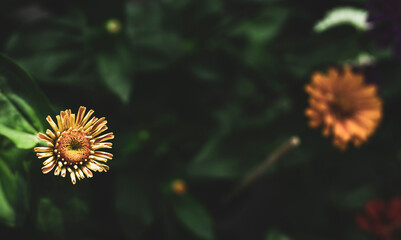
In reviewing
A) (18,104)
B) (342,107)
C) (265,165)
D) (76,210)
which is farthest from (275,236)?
(18,104)

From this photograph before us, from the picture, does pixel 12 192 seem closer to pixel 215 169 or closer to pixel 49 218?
pixel 49 218

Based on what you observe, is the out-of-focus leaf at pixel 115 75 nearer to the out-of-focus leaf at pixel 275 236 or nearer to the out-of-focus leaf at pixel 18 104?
the out-of-focus leaf at pixel 18 104

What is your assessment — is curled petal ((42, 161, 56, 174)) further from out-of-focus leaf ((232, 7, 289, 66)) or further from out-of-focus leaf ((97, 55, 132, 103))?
out-of-focus leaf ((232, 7, 289, 66))

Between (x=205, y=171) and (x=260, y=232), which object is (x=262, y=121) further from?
(x=260, y=232)

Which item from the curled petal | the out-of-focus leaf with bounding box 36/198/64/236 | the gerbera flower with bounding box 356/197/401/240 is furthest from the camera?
the gerbera flower with bounding box 356/197/401/240

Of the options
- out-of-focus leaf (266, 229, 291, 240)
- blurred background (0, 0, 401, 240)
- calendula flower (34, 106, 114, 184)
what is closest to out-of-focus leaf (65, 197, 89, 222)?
blurred background (0, 0, 401, 240)

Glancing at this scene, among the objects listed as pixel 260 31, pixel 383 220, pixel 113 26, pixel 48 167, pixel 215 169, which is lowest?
pixel 48 167

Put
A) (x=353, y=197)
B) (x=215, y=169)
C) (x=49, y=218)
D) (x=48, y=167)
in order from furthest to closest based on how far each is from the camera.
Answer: (x=353, y=197)
(x=215, y=169)
(x=49, y=218)
(x=48, y=167)
